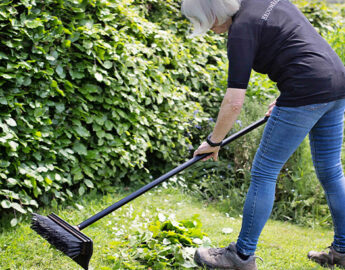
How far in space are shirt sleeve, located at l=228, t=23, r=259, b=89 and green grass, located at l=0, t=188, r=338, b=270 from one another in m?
1.20

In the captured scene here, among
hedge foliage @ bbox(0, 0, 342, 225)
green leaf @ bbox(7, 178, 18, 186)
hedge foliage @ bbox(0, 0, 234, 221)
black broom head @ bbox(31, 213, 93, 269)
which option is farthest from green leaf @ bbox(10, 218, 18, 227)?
black broom head @ bbox(31, 213, 93, 269)

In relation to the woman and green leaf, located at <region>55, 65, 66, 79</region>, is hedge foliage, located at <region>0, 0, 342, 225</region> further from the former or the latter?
the woman

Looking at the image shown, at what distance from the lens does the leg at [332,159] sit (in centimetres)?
249

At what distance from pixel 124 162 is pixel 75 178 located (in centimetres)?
A: 50

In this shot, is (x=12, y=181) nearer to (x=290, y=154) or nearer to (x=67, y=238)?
(x=67, y=238)

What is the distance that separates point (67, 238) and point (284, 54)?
163 centimetres

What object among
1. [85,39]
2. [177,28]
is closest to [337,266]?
[85,39]

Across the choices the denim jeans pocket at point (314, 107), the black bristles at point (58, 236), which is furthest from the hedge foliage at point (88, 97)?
the denim jeans pocket at point (314, 107)

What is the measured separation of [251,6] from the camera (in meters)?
2.29

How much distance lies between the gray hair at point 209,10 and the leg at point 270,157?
2.02 ft

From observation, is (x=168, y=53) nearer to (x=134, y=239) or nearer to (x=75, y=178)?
(x=75, y=178)

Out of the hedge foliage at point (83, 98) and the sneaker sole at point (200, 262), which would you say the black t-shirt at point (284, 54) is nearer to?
the sneaker sole at point (200, 262)

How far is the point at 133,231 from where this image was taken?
320cm

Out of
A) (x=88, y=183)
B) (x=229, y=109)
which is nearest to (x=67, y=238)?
(x=229, y=109)
